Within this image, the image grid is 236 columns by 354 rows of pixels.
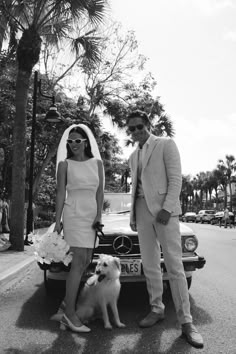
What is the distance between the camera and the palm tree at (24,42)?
9.74 metres

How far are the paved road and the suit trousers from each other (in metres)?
0.29

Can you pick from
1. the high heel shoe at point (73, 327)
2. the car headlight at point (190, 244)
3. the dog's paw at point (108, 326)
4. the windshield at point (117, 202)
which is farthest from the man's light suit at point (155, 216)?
the windshield at point (117, 202)

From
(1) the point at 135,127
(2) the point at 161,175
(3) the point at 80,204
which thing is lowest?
(3) the point at 80,204

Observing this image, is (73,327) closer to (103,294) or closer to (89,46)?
(103,294)

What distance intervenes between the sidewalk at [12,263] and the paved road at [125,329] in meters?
0.23

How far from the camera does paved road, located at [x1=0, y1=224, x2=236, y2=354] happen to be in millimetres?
3146

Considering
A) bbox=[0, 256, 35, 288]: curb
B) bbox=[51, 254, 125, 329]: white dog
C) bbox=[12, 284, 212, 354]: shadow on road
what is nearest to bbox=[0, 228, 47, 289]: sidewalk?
bbox=[0, 256, 35, 288]: curb

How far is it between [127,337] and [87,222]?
109 centimetres

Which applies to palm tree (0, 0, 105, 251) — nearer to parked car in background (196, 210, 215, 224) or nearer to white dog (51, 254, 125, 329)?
white dog (51, 254, 125, 329)

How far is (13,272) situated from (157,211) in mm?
3668

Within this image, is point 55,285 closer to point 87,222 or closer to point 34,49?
point 87,222

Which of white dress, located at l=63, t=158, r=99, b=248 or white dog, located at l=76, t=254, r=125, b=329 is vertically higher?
white dress, located at l=63, t=158, r=99, b=248

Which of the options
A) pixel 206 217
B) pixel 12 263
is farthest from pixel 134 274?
→ pixel 206 217

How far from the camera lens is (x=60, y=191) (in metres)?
3.63
